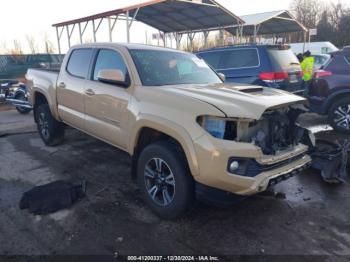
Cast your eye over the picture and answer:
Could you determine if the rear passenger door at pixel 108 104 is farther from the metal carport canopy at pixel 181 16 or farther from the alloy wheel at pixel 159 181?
the metal carport canopy at pixel 181 16

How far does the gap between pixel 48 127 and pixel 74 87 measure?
1.61 meters

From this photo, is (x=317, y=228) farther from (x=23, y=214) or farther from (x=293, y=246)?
(x=23, y=214)

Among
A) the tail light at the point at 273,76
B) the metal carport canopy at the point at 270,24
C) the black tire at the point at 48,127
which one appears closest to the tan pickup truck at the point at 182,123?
the black tire at the point at 48,127

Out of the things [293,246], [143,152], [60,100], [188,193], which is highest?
[60,100]

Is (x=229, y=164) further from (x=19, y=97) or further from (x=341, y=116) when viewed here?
(x=19, y=97)

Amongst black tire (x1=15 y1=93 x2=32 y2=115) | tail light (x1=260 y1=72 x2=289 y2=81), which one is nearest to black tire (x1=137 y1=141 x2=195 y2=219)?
tail light (x1=260 y1=72 x2=289 y2=81)

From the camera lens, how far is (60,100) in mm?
5531

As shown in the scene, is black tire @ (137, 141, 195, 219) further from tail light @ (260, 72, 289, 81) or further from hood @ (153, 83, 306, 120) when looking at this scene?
tail light @ (260, 72, 289, 81)

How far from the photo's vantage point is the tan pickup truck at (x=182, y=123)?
9.71ft

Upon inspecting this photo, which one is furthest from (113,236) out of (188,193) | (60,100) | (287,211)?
(60,100)

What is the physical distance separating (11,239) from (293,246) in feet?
9.06

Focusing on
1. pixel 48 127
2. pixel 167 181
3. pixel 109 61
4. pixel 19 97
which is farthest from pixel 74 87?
pixel 19 97

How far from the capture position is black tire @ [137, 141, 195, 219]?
3.22m

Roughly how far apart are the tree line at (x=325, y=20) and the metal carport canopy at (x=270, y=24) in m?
15.7
